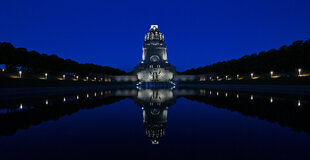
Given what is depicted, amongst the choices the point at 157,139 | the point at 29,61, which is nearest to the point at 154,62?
the point at 29,61

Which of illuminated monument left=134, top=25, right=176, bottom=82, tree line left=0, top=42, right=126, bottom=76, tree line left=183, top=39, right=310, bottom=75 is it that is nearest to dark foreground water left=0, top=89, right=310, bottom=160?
tree line left=183, top=39, right=310, bottom=75

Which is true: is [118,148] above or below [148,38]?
below

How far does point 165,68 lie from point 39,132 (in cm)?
7395

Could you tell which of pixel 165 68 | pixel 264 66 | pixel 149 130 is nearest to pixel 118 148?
pixel 149 130

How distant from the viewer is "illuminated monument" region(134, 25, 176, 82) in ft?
259

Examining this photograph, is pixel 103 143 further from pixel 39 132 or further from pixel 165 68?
pixel 165 68

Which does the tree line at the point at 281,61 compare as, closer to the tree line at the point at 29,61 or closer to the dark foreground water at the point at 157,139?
the dark foreground water at the point at 157,139

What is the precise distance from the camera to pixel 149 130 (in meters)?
6.29

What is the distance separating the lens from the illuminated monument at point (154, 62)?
78938 mm

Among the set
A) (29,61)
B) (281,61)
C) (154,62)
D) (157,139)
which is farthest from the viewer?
(154,62)

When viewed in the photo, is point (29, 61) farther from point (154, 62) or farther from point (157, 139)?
point (154, 62)

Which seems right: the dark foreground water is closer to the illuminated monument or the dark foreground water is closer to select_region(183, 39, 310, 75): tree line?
select_region(183, 39, 310, 75): tree line

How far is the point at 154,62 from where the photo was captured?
85875 millimetres

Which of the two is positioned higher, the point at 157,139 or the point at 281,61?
the point at 281,61
